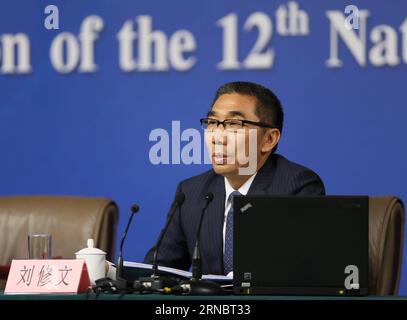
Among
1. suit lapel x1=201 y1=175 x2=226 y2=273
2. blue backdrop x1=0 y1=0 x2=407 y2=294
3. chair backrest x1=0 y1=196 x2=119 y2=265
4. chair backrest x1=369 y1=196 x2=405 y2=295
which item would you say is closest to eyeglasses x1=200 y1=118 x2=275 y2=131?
suit lapel x1=201 y1=175 x2=226 y2=273

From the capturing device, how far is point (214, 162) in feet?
11.6

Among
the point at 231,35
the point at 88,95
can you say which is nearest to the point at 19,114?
the point at 88,95

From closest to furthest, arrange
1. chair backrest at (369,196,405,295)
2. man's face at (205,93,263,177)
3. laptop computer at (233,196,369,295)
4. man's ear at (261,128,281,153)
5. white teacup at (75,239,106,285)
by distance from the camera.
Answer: laptop computer at (233,196,369,295) → white teacup at (75,239,106,285) → chair backrest at (369,196,405,295) → man's face at (205,93,263,177) → man's ear at (261,128,281,153)

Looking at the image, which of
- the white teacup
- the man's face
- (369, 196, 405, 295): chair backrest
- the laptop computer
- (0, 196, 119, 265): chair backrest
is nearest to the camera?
the laptop computer

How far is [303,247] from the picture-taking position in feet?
8.33

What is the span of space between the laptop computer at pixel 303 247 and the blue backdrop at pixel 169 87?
5.89 feet

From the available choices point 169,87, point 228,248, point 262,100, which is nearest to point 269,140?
point 262,100

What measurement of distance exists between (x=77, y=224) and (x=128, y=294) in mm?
945

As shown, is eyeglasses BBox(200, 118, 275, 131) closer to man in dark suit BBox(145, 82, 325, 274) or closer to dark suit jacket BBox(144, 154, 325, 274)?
man in dark suit BBox(145, 82, 325, 274)

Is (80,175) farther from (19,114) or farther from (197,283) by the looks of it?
(197,283)

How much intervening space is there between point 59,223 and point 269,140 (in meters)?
0.84

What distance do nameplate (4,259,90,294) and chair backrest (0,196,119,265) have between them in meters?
0.71

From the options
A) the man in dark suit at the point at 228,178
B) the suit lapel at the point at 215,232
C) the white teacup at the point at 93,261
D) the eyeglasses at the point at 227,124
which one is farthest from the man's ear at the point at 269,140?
the white teacup at the point at 93,261

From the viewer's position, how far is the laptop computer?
2.54 metres
